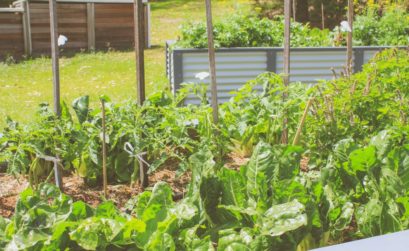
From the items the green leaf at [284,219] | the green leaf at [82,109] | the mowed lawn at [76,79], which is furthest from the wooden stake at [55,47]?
the mowed lawn at [76,79]

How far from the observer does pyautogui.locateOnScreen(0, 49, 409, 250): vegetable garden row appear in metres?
2.87

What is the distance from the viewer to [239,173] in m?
3.29

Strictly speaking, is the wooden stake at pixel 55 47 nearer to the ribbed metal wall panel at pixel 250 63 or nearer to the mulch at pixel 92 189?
the mulch at pixel 92 189

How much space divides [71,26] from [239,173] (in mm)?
10257

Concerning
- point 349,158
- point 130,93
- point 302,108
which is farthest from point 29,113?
point 349,158

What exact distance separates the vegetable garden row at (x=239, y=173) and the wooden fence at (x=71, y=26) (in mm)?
8386

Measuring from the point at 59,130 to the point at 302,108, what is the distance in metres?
1.55

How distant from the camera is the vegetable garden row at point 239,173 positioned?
287cm

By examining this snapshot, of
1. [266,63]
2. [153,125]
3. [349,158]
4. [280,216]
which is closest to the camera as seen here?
[280,216]

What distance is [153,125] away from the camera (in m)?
4.24

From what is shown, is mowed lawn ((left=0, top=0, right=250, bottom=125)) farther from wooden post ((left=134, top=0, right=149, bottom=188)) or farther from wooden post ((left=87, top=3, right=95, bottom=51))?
wooden post ((left=134, top=0, right=149, bottom=188))

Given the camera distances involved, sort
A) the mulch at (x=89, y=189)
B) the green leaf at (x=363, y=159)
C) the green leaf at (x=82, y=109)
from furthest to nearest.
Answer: the green leaf at (x=82, y=109) < the mulch at (x=89, y=189) < the green leaf at (x=363, y=159)

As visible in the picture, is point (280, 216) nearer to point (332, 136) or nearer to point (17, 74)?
point (332, 136)

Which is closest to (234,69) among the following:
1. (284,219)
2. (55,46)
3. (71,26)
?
(55,46)
